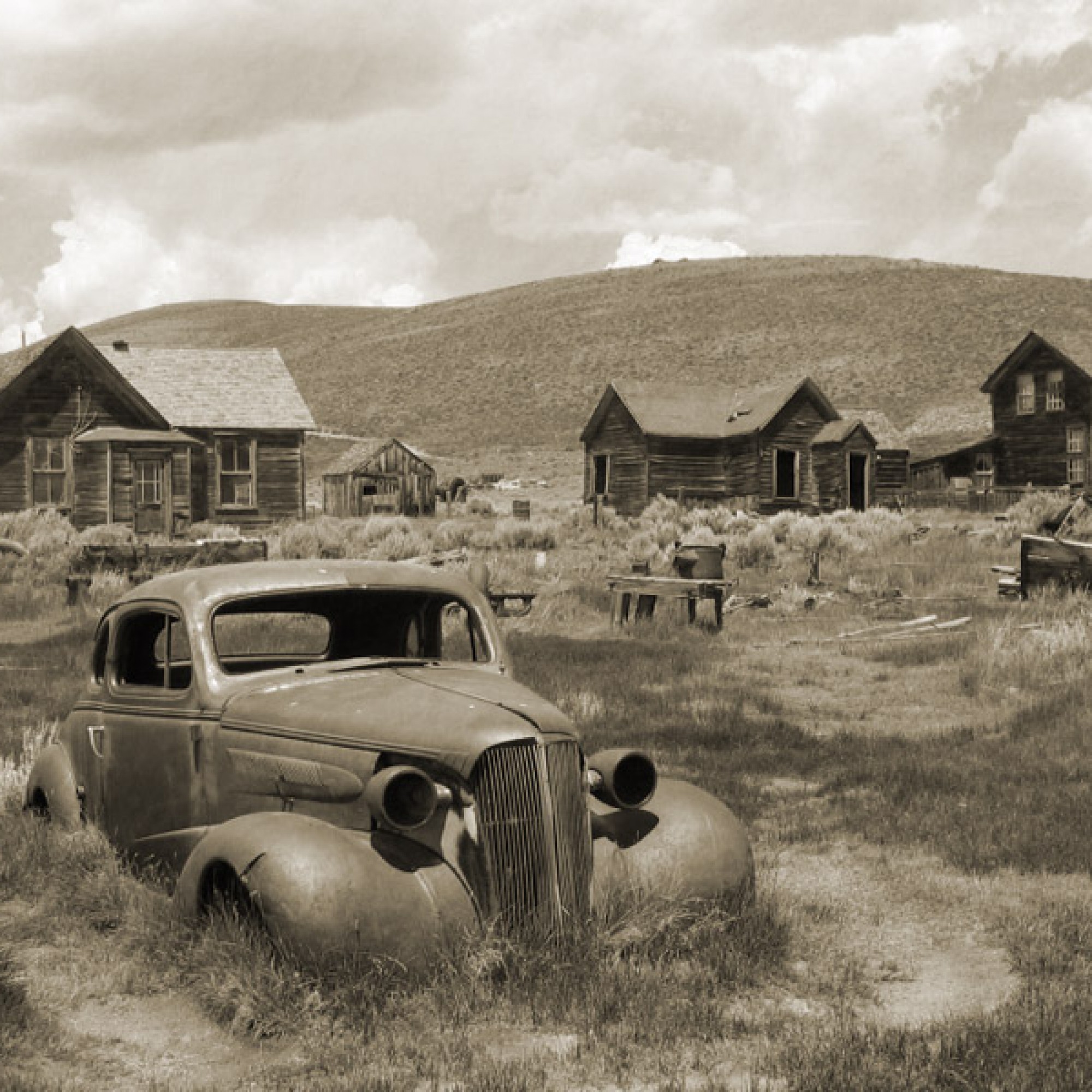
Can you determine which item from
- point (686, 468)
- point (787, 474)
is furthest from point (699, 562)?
point (787, 474)

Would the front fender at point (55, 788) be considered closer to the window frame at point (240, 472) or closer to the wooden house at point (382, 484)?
the window frame at point (240, 472)

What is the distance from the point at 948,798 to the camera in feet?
25.1

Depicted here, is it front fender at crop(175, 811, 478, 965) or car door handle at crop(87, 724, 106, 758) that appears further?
car door handle at crop(87, 724, 106, 758)

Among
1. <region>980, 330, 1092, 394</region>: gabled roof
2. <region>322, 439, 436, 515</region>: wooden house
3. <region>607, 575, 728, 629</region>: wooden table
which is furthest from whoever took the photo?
<region>980, 330, 1092, 394</region>: gabled roof

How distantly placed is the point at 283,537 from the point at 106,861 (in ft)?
71.4

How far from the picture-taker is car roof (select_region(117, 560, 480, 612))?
18.0 ft

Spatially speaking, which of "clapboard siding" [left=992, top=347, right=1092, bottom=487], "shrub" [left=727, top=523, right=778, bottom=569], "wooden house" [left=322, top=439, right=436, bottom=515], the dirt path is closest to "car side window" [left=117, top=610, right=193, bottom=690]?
the dirt path

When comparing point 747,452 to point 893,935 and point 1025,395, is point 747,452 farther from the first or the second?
point 893,935

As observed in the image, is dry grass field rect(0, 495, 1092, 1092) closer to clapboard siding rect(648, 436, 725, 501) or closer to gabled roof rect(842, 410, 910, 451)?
clapboard siding rect(648, 436, 725, 501)

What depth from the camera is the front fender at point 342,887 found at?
431cm

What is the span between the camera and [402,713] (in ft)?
15.7

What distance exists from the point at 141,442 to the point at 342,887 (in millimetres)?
29819

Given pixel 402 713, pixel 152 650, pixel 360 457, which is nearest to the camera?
pixel 402 713

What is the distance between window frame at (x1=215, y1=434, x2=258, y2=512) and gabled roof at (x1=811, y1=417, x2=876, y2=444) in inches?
763
